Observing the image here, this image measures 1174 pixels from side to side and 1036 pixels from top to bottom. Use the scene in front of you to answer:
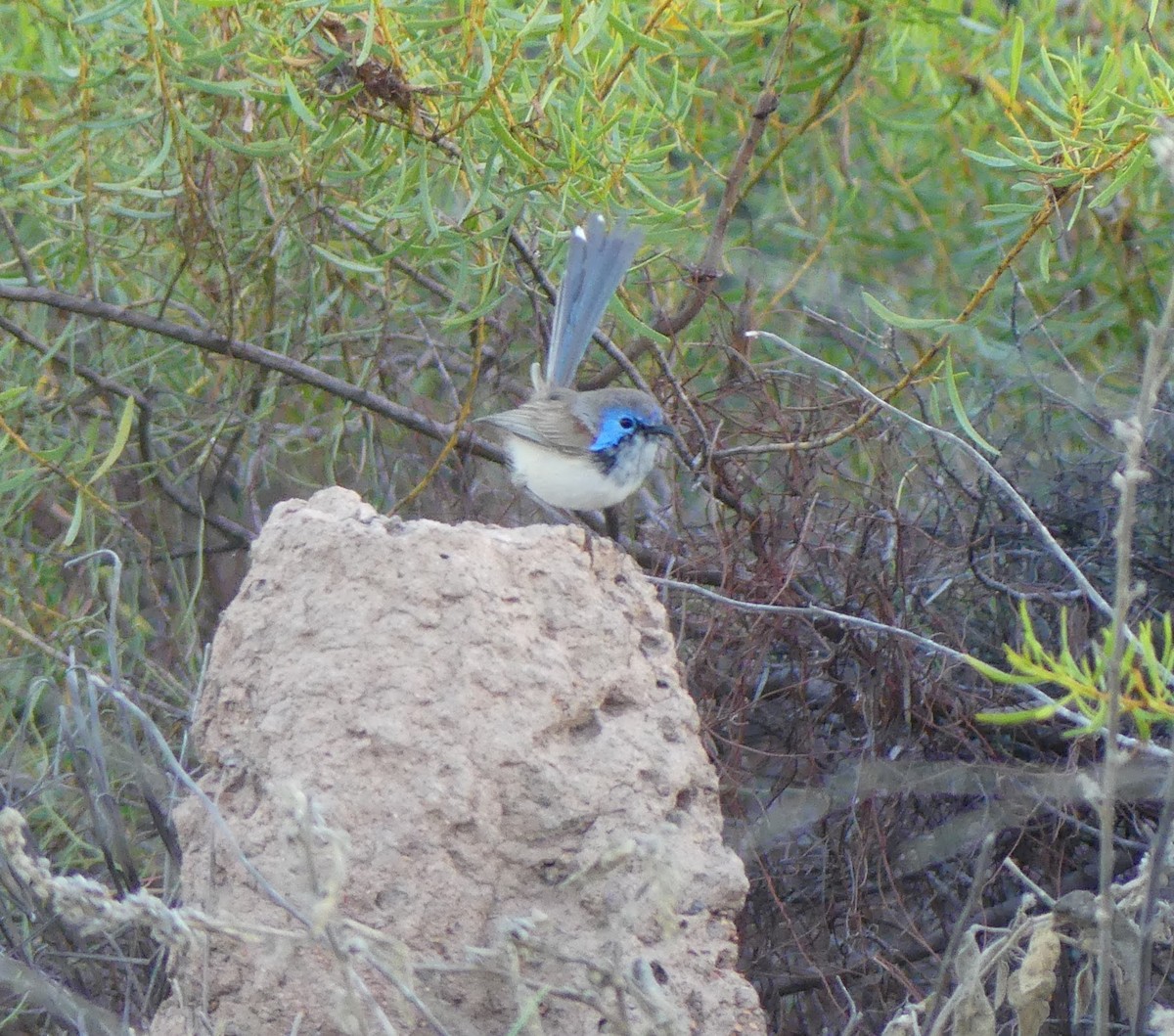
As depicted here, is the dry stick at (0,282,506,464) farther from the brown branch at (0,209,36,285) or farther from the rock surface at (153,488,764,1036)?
the rock surface at (153,488,764,1036)

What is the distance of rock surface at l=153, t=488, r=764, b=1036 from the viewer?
2.53 m

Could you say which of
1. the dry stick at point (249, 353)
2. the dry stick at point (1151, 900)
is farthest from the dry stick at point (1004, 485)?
the dry stick at point (249, 353)

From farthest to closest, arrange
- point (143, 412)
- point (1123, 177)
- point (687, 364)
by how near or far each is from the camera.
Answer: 1. point (687, 364)
2. point (143, 412)
3. point (1123, 177)

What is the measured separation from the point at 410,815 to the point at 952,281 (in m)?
4.05

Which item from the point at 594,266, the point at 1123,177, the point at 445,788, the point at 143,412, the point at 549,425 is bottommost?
the point at 143,412

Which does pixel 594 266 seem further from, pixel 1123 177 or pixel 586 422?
pixel 1123 177

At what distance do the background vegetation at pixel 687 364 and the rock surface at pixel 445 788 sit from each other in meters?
0.50

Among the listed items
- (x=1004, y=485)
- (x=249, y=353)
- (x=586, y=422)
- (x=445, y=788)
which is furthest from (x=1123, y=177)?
(x=249, y=353)

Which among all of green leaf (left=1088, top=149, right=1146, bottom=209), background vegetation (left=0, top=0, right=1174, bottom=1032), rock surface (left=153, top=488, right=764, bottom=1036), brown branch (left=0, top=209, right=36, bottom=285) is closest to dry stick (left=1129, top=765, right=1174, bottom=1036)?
background vegetation (left=0, top=0, right=1174, bottom=1032)

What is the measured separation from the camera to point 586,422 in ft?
14.6

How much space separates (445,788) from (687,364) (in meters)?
2.97

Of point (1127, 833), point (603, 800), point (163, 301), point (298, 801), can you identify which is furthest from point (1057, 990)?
point (163, 301)

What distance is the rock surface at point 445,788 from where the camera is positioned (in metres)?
2.53

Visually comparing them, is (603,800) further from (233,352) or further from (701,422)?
(233,352)
